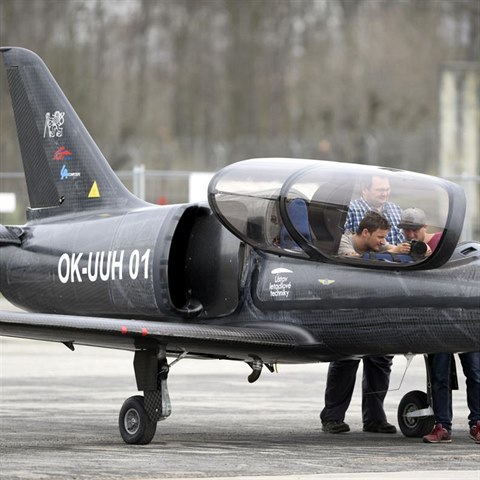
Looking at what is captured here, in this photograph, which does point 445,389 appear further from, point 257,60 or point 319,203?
point 257,60

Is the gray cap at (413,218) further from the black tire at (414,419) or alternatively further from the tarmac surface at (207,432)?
the black tire at (414,419)

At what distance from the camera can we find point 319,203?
1102cm

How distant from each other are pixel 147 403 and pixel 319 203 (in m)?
2.01

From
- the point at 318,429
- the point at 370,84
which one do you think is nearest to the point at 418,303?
the point at 318,429

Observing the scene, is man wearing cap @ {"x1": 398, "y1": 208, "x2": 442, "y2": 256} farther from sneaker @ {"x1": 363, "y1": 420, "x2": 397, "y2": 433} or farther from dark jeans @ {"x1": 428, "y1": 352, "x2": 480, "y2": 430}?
sneaker @ {"x1": 363, "y1": 420, "x2": 397, "y2": 433}

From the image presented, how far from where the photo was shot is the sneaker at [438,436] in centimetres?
1141

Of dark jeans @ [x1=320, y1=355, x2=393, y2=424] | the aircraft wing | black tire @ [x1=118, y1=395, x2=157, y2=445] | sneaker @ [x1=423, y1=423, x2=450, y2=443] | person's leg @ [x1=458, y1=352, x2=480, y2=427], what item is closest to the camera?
the aircraft wing

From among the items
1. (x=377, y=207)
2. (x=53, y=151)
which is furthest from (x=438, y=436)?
(x=53, y=151)

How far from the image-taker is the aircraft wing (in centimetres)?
1098

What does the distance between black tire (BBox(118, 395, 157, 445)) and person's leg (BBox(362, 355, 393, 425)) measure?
6.81 feet

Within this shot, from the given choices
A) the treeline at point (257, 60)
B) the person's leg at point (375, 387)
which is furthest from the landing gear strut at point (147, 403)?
the treeline at point (257, 60)

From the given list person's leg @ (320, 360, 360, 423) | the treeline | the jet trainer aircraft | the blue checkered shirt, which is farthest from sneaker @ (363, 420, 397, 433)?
the treeline

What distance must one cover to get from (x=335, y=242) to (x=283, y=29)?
71.3 m

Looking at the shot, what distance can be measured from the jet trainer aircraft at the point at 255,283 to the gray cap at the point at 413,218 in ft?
0.20
